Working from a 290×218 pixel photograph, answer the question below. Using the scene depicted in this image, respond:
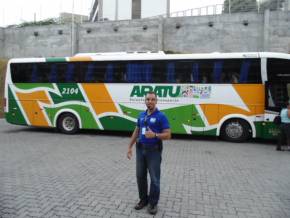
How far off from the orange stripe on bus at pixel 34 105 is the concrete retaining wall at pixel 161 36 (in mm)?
15249

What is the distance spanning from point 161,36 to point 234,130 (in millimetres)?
17031

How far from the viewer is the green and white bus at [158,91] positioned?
37.8 ft

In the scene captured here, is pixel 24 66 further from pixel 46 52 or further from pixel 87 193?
pixel 46 52

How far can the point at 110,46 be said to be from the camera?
95.5 feet

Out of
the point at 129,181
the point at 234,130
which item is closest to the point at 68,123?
the point at 234,130

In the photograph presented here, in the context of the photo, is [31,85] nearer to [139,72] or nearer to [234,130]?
[139,72]

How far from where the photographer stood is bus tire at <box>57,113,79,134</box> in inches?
548

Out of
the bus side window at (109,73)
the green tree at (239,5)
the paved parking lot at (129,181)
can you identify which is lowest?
the paved parking lot at (129,181)

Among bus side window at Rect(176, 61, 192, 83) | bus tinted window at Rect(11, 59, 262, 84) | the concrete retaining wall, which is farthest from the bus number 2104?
the concrete retaining wall

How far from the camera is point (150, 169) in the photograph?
15.8 ft

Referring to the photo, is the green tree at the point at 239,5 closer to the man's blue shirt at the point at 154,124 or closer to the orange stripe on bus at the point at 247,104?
the orange stripe on bus at the point at 247,104

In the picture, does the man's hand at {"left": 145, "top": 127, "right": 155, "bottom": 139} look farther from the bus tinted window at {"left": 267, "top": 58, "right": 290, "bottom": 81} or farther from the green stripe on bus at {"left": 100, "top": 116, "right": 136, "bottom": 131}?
the green stripe on bus at {"left": 100, "top": 116, "right": 136, "bottom": 131}

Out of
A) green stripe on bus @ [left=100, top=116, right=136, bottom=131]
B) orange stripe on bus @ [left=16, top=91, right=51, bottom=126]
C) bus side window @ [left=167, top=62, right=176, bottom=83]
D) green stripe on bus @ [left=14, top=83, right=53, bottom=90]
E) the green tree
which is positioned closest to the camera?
bus side window @ [left=167, top=62, right=176, bottom=83]

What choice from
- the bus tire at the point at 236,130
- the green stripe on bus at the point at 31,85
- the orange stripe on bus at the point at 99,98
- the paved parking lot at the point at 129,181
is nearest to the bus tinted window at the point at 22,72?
the green stripe on bus at the point at 31,85
